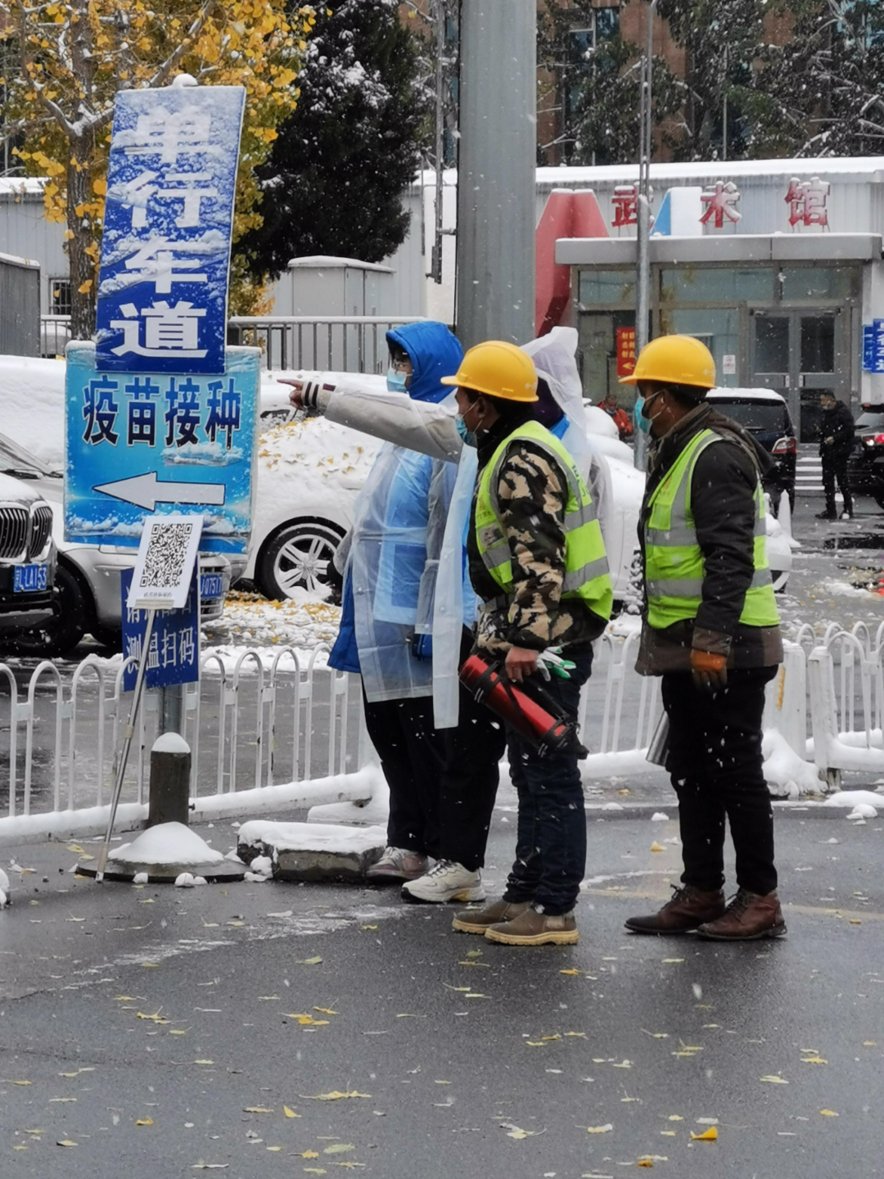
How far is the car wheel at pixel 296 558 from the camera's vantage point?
16906mm

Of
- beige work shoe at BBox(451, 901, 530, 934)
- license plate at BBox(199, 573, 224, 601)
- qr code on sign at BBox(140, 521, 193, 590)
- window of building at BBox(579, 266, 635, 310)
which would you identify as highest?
window of building at BBox(579, 266, 635, 310)

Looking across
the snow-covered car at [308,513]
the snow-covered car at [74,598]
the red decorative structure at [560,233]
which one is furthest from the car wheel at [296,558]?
the red decorative structure at [560,233]

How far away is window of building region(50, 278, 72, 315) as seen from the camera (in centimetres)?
4438

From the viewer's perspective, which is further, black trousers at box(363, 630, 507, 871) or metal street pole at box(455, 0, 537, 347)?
metal street pole at box(455, 0, 537, 347)

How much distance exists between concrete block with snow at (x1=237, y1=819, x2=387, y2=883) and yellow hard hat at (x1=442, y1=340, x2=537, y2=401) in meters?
1.79

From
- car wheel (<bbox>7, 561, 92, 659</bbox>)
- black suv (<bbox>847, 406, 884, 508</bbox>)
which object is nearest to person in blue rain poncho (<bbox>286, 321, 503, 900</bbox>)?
car wheel (<bbox>7, 561, 92, 659</bbox>)

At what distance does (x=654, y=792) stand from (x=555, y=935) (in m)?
3.21

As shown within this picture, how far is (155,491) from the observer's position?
768cm

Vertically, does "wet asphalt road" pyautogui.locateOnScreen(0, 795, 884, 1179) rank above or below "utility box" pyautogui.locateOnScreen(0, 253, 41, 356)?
below

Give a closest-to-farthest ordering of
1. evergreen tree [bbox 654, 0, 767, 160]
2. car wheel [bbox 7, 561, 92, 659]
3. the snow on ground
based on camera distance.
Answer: car wheel [bbox 7, 561, 92, 659]
the snow on ground
evergreen tree [bbox 654, 0, 767, 160]

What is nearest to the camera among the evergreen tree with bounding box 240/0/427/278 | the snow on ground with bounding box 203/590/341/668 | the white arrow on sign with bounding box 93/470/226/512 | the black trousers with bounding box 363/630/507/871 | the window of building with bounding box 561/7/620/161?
the black trousers with bounding box 363/630/507/871

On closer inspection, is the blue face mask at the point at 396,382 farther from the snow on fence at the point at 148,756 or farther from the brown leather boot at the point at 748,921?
the brown leather boot at the point at 748,921

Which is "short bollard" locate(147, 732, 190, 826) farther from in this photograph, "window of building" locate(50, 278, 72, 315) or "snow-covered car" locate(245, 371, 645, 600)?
"window of building" locate(50, 278, 72, 315)

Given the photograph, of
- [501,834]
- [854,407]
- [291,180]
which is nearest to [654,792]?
[501,834]
